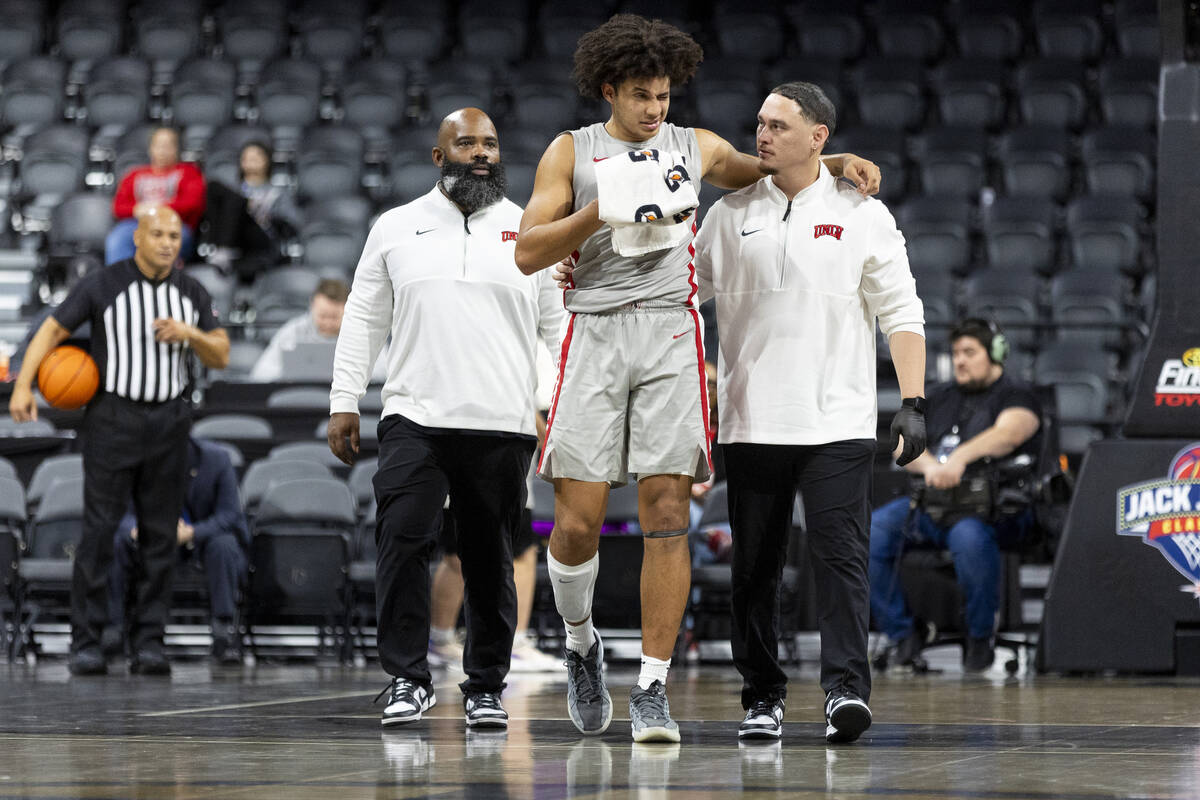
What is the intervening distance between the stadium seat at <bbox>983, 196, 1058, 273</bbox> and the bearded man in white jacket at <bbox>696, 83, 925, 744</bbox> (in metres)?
8.19

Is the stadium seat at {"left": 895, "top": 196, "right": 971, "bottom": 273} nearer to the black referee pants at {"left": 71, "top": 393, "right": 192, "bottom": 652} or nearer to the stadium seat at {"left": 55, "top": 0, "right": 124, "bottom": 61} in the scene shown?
the black referee pants at {"left": 71, "top": 393, "right": 192, "bottom": 652}

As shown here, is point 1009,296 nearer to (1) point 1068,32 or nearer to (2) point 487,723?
(1) point 1068,32

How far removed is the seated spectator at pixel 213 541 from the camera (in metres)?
8.39

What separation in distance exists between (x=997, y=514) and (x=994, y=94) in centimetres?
759

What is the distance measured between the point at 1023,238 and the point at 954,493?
538cm

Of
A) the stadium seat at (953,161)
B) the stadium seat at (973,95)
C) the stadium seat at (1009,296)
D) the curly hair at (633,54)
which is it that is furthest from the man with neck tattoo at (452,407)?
the stadium seat at (973,95)

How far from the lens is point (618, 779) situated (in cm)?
351

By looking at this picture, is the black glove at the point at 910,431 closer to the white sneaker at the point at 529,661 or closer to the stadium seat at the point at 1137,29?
the white sneaker at the point at 529,661

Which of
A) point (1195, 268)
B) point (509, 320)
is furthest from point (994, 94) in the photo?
point (509, 320)

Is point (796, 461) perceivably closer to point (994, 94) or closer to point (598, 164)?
point (598, 164)

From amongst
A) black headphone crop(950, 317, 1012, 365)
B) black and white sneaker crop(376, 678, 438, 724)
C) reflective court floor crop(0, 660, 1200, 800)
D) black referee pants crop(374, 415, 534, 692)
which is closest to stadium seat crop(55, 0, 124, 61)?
black headphone crop(950, 317, 1012, 365)

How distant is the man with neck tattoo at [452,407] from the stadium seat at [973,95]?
10217 millimetres

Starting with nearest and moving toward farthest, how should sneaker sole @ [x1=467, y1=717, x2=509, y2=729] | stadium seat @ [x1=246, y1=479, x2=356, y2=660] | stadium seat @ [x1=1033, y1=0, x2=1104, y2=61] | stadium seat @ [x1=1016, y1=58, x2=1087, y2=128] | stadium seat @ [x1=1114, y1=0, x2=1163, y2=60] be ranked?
1. sneaker sole @ [x1=467, y1=717, x2=509, y2=729]
2. stadium seat @ [x1=246, y1=479, x2=356, y2=660]
3. stadium seat @ [x1=1016, y1=58, x2=1087, y2=128]
4. stadium seat @ [x1=1114, y1=0, x2=1163, y2=60]
5. stadium seat @ [x1=1033, y1=0, x2=1104, y2=61]

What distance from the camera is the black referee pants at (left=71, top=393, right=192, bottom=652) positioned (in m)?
7.39
